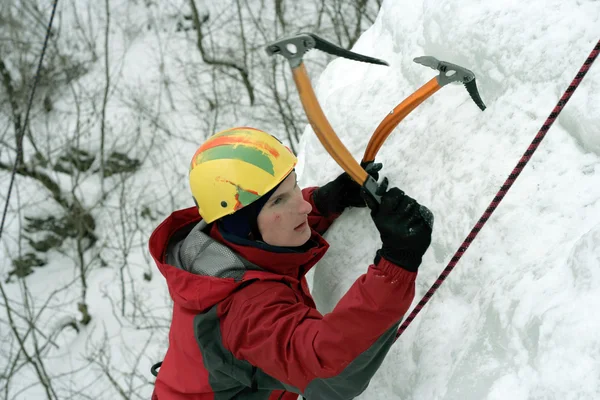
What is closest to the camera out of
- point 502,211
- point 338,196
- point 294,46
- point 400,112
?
point 294,46

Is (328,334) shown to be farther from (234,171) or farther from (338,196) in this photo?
(338,196)

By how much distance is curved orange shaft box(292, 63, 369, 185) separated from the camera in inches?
51.8

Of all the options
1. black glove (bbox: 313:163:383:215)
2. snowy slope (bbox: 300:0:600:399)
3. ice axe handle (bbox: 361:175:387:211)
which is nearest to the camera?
snowy slope (bbox: 300:0:600:399)

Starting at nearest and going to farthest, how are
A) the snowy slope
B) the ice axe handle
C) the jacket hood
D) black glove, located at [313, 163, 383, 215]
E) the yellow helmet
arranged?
1. the snowy slope
2. the ice axe handle
3. the jacket hood
4. the yellow helmet
5. black glove, located at [313, 163, 383, 215]

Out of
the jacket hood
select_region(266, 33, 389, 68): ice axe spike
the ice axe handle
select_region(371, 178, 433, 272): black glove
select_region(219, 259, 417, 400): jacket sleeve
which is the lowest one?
select_region(219, 259, 417, 400): jacket sleeve

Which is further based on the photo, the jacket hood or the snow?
the jacket hood

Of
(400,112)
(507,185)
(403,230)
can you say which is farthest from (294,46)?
(507,185)

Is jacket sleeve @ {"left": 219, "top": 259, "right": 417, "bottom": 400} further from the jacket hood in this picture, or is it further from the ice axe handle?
the ice axe handle

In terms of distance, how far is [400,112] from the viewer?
5.21ft

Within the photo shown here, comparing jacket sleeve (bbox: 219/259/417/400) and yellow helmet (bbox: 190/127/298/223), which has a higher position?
yellow helmet (bbox: 190/127/298/223)

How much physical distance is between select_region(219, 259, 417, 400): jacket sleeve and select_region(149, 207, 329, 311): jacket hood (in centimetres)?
10

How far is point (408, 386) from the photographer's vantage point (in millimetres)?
1548

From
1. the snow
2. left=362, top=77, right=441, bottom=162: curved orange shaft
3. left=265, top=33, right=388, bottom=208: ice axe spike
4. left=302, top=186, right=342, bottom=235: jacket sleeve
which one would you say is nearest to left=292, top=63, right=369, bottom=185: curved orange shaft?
left=265, top=33, right=388, bottom=208: ice axe spike

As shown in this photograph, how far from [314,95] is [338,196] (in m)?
0.72
